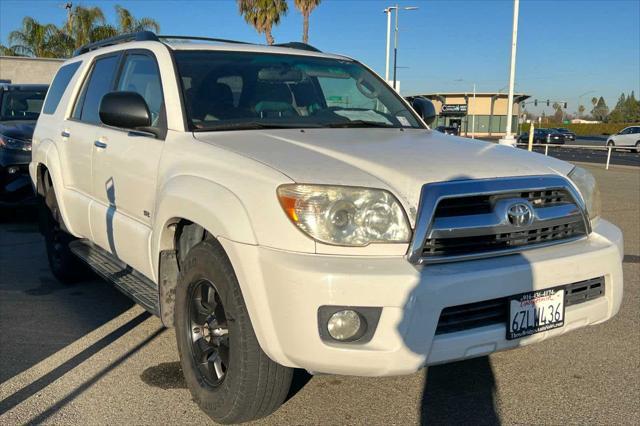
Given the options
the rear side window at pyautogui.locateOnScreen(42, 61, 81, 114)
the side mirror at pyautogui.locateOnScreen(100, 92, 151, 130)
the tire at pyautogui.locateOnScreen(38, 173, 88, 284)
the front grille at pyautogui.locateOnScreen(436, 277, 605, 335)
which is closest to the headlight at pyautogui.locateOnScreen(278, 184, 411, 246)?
the front grille at pyautogui.locateOnScreen(436, 277, 605, 335)

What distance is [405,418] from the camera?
3164 mm

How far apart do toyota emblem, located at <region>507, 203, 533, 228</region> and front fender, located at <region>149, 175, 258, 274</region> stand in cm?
116

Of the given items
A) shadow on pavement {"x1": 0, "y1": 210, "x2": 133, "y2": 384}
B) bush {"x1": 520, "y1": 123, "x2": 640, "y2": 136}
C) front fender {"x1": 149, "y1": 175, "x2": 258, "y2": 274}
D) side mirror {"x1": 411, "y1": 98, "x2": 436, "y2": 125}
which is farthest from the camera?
bush {"x1": 520, "y1": 123, "x2": 640, "y2": 136}

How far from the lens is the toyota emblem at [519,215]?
9.21ft

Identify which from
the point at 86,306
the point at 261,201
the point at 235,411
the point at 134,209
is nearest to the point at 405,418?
the point at 235,411

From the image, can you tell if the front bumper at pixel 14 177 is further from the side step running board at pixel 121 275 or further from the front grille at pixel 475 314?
the front grille at pixel 475 314

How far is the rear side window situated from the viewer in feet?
18.1

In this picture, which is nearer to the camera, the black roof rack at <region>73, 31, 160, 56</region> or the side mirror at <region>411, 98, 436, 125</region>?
the black roof rack at <region>73, 31, 160, 56</region>

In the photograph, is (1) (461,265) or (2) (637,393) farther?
(2) (637,393)

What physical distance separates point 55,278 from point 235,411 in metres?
3.62

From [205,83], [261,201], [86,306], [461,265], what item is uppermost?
[205,83]

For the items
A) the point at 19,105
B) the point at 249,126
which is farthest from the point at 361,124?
the point at 19,105

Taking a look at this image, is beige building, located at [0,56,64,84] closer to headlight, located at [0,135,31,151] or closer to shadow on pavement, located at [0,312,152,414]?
headlight, located at [0,135,31,151]

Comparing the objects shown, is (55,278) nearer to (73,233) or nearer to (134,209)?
(73,233)
